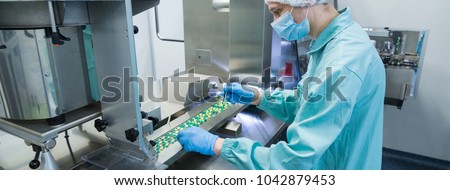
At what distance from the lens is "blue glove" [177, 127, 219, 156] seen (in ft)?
3.26

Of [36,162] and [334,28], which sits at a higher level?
[334,28]

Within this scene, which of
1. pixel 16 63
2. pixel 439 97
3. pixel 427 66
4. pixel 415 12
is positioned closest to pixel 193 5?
pixel 16 63

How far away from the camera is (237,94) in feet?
4.58

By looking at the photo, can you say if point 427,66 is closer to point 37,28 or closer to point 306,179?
point 306,179

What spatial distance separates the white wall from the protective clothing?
1424 mm

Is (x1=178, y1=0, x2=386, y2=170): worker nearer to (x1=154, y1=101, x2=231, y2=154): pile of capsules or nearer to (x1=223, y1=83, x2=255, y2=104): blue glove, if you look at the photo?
(x1=154, y1=101, x2=231, y2=154): pile of capsules

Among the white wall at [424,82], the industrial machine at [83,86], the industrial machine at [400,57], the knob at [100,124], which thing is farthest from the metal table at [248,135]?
the white wall at [424,82]

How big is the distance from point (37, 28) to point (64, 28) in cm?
9

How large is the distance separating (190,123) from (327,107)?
622 mm

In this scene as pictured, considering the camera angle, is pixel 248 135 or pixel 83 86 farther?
pixel 248 135

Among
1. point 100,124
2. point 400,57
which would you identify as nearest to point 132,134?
point 100,124

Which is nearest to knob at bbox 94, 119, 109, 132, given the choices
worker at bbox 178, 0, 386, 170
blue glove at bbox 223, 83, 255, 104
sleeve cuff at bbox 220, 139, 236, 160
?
worker at bbox 178, 0, 386, 170

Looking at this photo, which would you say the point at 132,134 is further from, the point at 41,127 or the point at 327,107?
the point at 327,107

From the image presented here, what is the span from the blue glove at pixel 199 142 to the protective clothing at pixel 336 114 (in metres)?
0.06
